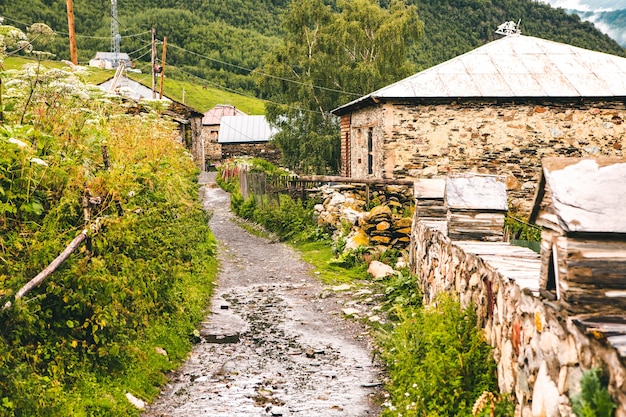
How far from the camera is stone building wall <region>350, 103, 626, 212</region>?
1606cm

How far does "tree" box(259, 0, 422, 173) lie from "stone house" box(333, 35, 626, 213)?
482 inches

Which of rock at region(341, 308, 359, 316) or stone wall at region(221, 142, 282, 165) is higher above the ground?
stone wall at region(221, 142, 282, 165)

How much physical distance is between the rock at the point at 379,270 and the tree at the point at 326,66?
1771 centimetres

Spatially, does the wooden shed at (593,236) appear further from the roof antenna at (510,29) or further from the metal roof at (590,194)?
the roof antenna at (510,29)

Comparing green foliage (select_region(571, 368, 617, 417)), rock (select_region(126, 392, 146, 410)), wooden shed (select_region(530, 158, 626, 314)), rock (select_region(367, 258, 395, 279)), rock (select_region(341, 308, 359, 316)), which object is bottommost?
rock (select_region(341, 308, 359, 316))

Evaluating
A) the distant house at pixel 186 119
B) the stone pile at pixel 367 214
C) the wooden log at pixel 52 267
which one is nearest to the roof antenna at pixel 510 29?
the stone pile at pixel 367 214

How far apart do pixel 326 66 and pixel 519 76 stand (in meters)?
14.1

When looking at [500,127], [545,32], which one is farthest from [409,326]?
[545,32]

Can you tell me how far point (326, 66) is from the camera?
2923cm

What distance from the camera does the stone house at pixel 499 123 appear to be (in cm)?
1595

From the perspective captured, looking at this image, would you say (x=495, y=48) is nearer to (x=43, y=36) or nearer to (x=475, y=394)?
(x=43, y=36)

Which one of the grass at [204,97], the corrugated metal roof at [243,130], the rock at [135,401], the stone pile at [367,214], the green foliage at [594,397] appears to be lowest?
the rock at [135,401]

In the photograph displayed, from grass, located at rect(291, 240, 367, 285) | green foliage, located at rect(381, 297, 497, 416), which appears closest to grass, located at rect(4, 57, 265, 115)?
grass, located at rect(291, 240, 367, 285)

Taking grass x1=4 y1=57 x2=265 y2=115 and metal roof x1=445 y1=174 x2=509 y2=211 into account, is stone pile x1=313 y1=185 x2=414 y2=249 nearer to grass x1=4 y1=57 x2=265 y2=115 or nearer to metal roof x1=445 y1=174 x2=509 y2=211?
metal roof x1=445 y1=174 x2=509 y2=211
